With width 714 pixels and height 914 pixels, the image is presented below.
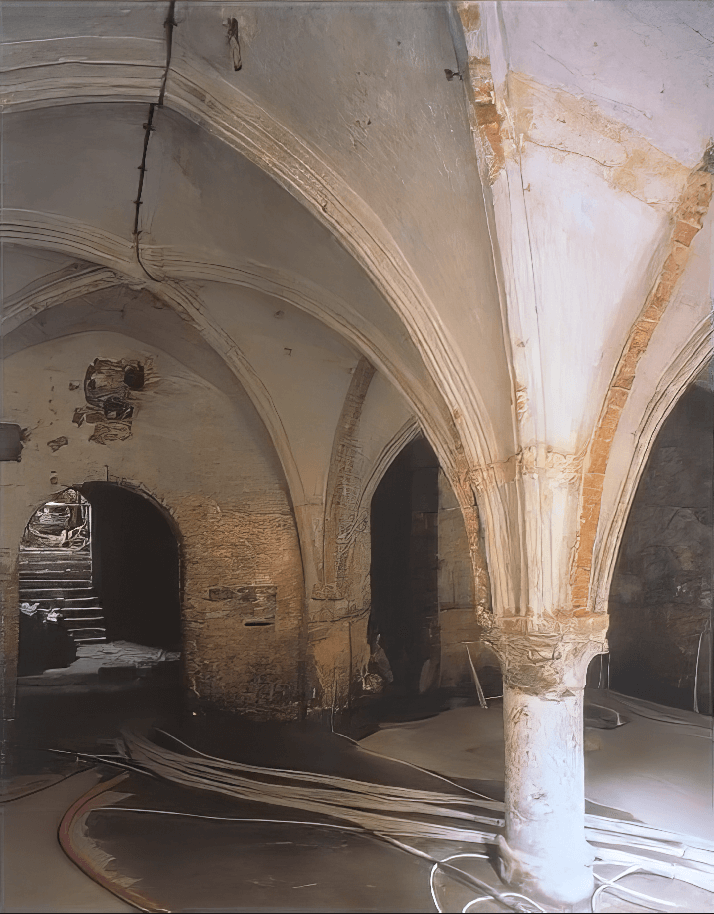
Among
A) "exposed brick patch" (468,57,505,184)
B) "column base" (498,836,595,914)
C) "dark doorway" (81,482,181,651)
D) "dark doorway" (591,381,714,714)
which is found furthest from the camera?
"dark doorway" (81,482,181,651)

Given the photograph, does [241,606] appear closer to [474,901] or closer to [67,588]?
[474,901]

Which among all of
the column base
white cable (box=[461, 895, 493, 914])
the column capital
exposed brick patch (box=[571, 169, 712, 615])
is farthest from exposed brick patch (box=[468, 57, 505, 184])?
white cable (box=[461, 895, 493, 914])

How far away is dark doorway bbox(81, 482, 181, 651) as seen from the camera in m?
11.8

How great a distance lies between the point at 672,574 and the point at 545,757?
17.4 ft

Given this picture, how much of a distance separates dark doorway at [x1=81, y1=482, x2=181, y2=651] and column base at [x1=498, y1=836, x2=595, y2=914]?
7.62 metres

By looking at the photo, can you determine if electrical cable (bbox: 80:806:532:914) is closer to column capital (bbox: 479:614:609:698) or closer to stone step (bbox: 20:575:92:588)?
column capital (bbox: 479:614:609:698)

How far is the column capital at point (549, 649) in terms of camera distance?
14.3 feet

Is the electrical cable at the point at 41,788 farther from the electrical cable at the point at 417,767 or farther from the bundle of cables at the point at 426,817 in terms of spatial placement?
the electrical cable at the point at 417,767

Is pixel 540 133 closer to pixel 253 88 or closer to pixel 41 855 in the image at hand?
pixel 253 88

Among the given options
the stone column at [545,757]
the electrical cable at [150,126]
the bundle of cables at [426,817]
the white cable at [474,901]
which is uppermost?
the electrical cable at [150,126]

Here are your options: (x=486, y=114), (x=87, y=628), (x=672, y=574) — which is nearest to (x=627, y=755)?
(x=672, y=574)

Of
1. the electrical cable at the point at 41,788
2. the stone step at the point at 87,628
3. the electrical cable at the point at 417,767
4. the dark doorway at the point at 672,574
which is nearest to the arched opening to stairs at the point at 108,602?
the stone step at the point at 87,628

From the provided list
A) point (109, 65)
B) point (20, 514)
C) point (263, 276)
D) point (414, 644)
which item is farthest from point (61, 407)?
point (414, 644)

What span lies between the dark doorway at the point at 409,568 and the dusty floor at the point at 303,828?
3.60 ft
